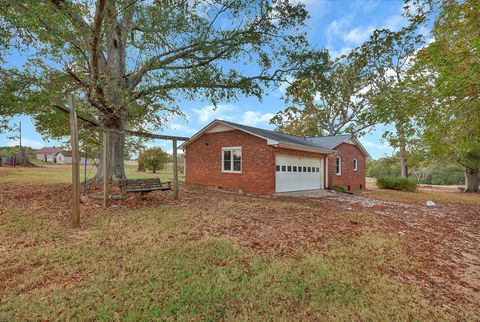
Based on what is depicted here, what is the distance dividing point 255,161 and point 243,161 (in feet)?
2.61

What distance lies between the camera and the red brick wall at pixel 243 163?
42.7 ft

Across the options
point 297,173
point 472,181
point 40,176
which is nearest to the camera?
point 297,173

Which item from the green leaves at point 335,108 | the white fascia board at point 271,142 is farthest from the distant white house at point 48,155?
the white fascia board at point 271,142

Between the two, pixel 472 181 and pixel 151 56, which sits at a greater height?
pixel 151 56

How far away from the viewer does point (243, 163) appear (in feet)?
45.5

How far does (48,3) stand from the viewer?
21.5ft

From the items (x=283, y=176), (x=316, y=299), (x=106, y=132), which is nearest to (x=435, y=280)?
(x=316, y=299)

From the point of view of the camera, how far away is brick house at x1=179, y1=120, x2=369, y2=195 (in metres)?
13.1

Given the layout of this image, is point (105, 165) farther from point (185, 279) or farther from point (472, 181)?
point (472, 181)

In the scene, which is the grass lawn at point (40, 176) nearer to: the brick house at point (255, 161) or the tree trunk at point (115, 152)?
the tree trunk at point (115, 152)

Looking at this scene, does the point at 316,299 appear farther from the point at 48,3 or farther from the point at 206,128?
the point at 206,128

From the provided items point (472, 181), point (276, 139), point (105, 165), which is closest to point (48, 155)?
point (276, 139)

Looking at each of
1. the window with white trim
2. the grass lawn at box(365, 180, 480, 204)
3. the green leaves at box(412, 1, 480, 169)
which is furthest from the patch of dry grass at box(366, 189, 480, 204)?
the window with white trim

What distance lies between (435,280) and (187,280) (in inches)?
158
